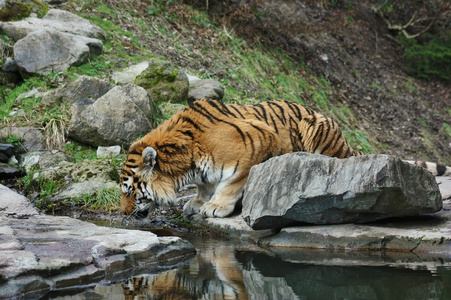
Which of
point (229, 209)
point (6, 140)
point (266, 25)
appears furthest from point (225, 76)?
point (229, 209)

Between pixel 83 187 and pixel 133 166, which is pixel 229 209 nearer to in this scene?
pixel 133 166

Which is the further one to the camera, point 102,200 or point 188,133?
point 102,200

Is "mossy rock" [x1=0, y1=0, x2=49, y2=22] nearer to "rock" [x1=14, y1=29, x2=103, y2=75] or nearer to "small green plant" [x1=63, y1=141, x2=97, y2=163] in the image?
"rock" [x1=14, y1=29, x2=103, y2=75]

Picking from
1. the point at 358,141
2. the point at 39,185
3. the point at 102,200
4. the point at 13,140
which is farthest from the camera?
the point at 358,141

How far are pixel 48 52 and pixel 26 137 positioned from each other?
244 cm

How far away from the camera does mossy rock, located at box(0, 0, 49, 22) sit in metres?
→ 12.3

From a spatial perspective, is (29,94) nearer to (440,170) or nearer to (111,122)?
(111,122)

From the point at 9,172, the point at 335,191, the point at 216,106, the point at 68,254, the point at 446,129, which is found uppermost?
the point at 446,129

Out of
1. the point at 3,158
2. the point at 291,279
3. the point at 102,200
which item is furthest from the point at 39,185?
the point at 291,279

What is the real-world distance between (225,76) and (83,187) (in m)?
5.81

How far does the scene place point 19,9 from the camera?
12438 millimetres

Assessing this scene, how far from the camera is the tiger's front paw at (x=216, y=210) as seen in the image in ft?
21.4

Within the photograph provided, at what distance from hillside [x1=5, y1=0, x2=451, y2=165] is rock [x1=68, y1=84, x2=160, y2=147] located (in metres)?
1.91

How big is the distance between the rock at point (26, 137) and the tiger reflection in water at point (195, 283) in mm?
4947
